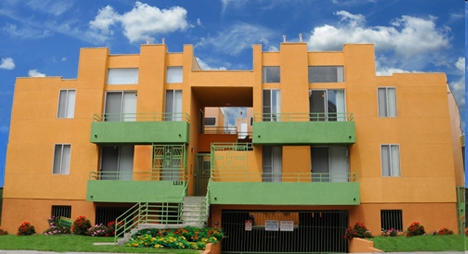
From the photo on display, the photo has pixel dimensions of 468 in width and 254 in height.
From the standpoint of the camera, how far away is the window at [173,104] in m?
25.5

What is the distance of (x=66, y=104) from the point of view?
84.8ft

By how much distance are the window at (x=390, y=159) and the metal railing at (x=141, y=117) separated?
409 inches

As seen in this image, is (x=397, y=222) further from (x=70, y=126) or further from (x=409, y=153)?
(x=70, y=126)

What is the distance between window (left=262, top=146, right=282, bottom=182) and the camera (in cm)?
2464

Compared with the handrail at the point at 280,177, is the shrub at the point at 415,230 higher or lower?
lower

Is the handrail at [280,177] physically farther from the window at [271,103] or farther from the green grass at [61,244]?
the green grass at [61,244]

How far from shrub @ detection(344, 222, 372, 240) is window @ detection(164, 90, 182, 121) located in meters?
10.6

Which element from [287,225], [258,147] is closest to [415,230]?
[287,225]

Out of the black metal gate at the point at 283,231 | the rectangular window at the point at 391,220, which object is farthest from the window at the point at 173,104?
the rectangular window at the point at 391,220

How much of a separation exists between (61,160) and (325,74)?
15.0 m

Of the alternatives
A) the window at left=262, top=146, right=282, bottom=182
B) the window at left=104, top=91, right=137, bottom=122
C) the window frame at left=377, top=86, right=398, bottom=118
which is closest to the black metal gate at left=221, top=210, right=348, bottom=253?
the window at left=262, top=146, right=282, bottom=182

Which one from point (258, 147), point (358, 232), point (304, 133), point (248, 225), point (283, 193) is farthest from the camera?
point (258, 147)

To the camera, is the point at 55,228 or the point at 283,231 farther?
the point at 283,231

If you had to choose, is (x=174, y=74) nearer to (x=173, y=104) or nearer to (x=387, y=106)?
(x=173, y=104)
